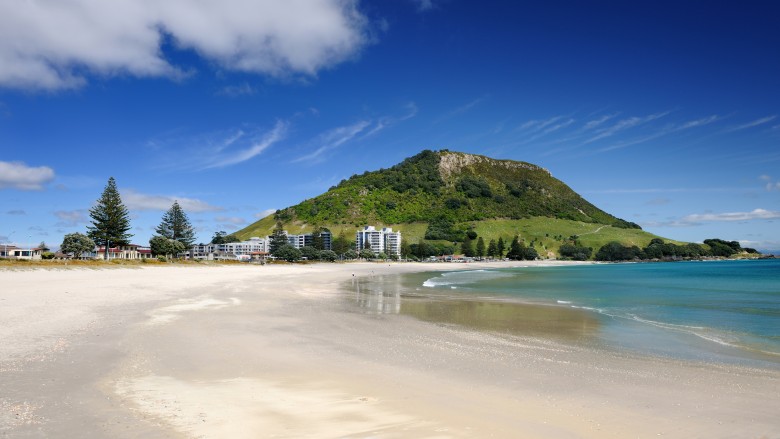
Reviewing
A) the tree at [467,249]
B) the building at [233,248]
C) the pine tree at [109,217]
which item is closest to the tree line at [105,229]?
the pine tree at [109,217]

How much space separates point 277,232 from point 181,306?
426 feet

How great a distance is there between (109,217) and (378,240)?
346ft

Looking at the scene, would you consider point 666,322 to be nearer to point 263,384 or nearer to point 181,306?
point 263,384

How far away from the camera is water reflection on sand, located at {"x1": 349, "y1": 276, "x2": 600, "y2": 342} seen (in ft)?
55.0

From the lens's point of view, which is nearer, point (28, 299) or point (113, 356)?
point (113, 356)

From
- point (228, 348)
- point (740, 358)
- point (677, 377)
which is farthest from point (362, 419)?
point (740, 358)

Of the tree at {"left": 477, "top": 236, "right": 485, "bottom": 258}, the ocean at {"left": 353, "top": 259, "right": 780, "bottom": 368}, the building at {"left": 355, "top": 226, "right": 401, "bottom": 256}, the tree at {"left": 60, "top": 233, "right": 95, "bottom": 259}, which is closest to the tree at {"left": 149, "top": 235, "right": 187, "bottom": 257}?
the tree at {"left": 60, "top": 233, "right": 95, "bottom": 259}

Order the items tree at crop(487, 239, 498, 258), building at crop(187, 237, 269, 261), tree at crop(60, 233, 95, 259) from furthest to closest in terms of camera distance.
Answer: building at crop(187, 237, 269, 261), tree at crop(487, 239, 498, 258), tree at crop(60, 233, 95, 259)

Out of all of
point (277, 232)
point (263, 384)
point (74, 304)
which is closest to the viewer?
point (263, 384)

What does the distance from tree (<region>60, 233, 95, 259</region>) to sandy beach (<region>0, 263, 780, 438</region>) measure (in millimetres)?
68165

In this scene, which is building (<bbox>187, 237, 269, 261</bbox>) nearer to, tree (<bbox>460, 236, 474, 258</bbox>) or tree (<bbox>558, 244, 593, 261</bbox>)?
tree (<bbox>460, 236, 474, 258</bbox>)

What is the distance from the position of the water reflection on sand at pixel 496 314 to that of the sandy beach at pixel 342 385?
198 cm

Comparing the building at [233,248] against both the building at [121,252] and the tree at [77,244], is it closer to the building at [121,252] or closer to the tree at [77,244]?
the building at [121,252]

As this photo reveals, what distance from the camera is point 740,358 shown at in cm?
1226
